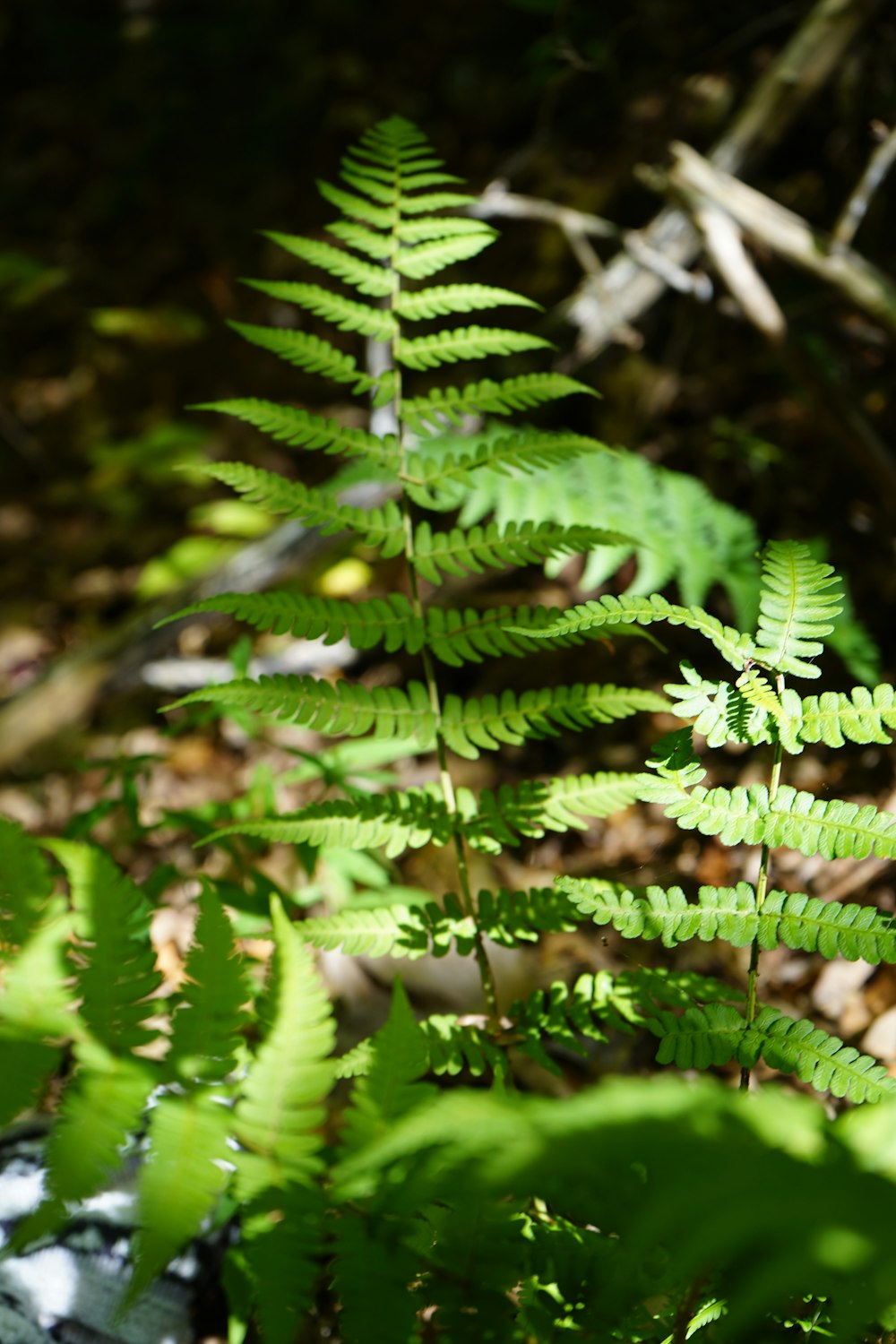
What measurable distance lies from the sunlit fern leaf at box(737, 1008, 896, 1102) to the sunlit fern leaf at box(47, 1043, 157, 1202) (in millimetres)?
891

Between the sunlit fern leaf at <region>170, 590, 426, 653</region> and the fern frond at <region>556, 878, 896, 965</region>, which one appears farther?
the sunlit fern leaf at <region>170, 590, 426, 653</region>

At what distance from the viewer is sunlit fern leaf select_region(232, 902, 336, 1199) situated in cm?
121

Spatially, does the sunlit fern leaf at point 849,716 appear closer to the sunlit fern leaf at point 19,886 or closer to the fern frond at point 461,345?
the fern frond at point 461,345

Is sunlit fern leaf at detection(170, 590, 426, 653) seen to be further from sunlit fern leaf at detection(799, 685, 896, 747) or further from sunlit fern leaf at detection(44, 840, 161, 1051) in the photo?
sunlit fern leaf at detection(799, 685, 896, 747)

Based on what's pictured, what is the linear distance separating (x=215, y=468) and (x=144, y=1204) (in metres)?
1.27

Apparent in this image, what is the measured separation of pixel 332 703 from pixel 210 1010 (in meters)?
0.59

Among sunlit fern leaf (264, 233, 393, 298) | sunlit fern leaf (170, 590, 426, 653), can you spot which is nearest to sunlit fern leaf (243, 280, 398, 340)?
sunlit fern leaf (264, 233, 393, 298)

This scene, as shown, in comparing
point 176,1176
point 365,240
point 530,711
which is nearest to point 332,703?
point 530,711

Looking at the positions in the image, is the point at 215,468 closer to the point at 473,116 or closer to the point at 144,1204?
the point at 144,1204

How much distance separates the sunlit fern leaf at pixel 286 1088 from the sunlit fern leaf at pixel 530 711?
614 mm

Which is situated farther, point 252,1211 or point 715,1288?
point 715,1288

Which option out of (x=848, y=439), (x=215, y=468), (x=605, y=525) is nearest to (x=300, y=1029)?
(x=215, y=468)

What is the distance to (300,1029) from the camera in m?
1.22

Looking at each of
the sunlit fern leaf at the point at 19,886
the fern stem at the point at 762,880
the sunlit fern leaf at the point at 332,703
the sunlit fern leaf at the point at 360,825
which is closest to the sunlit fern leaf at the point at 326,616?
the sunlit fern leaf at the point at 332,703
